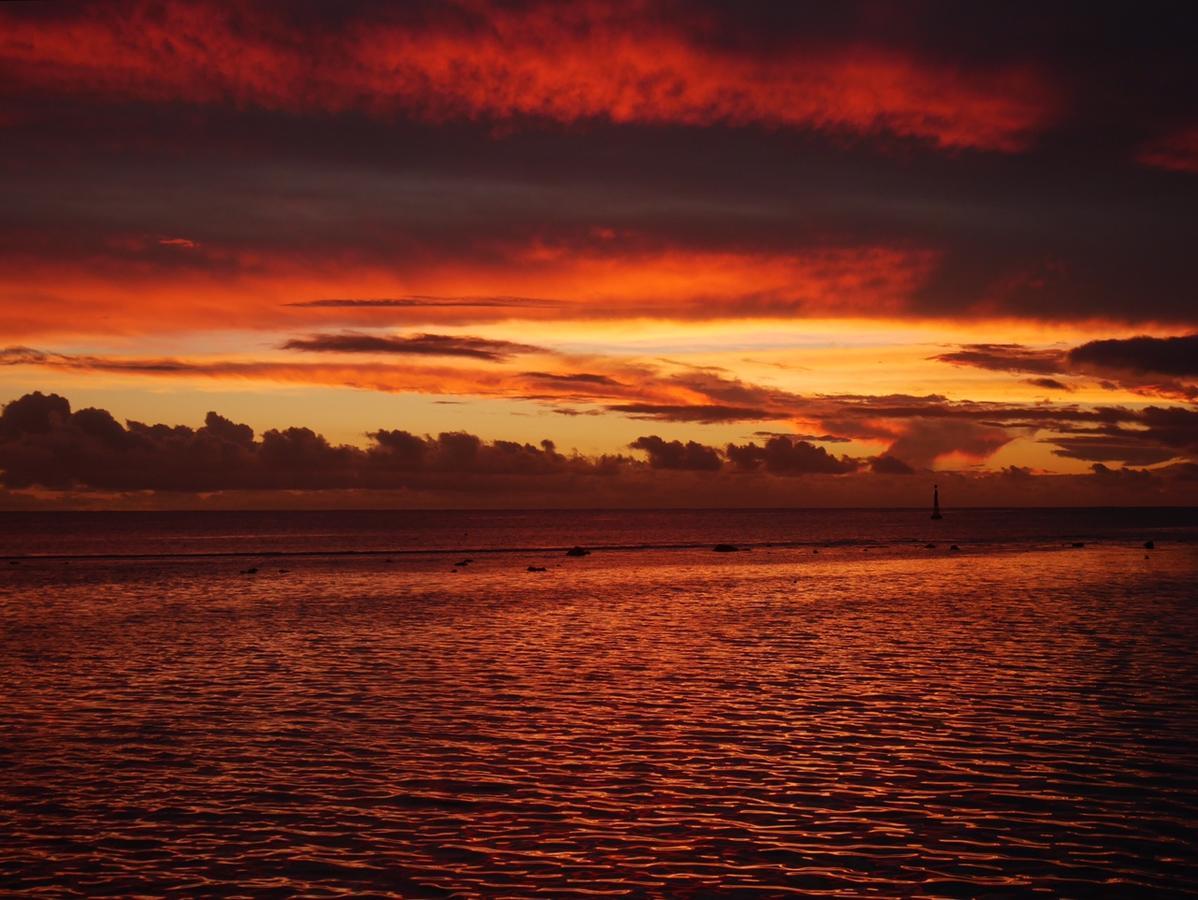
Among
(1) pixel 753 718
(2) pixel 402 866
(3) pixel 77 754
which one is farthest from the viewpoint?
(1) pixel 753 718

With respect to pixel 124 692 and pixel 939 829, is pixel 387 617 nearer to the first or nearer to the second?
pixel 124 692

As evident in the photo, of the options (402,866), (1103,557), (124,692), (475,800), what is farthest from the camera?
(1103,557)

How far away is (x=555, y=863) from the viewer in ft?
59.7

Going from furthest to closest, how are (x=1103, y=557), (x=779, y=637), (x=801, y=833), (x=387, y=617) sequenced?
(x=1103, y=557)
(x=387, y=617)
(x=779, y=637)
(x=801, y=833)

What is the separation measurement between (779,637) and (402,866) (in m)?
33.7

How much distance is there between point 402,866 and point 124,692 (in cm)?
2142

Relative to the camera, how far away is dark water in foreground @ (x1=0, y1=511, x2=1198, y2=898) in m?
18.1

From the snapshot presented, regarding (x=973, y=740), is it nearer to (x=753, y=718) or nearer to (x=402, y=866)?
(x=753, y=718)

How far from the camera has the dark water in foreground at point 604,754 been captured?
1809cm

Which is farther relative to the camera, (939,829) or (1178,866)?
(939,829)

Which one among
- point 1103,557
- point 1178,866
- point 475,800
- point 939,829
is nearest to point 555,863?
point 475,800

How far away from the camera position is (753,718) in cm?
3014

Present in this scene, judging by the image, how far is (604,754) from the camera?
25938mm

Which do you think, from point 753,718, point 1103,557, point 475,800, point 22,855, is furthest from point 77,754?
point 1103,557
